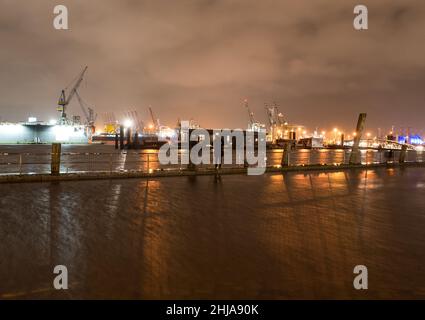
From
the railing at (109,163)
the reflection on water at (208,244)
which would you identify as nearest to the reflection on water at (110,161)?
the railing at (109,163)

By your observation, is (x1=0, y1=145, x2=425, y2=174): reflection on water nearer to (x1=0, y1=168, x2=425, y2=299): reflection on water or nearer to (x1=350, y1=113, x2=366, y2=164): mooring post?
(x1=350, y1=113, x2=366, y2=164): mooring post

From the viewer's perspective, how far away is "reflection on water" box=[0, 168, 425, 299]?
3.97 meters

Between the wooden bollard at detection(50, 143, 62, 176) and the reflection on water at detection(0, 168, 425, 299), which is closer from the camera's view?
the reflection on water at detection(0, 168, 425, 299)

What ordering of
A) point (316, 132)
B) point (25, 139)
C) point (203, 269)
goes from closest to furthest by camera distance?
point (203, 269), point (25, 139), point (316, 132)

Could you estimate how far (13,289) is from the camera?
12.5 feet

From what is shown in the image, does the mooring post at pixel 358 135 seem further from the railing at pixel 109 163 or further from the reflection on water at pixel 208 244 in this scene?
the reflection on water at pixel 208 244

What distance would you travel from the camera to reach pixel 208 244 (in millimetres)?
5543

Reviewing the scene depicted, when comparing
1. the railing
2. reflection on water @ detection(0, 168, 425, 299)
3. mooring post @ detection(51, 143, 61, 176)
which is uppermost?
mooring post @ detection(51, 143, 61, 176)

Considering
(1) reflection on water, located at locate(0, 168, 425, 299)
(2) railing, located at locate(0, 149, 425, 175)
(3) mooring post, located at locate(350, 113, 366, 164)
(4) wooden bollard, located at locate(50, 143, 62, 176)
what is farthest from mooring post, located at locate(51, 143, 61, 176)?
(3) mooring post, located at locate(350, 113, 366, 164)

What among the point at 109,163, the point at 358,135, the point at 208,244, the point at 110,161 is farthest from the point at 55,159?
the point at 358,135

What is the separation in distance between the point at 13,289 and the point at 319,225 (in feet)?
17.2
